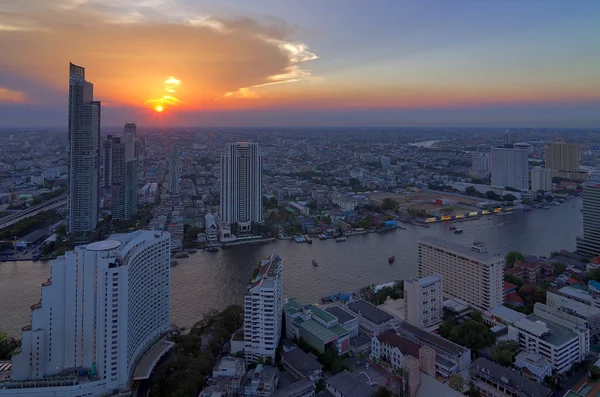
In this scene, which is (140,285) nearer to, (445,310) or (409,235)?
(445,310)

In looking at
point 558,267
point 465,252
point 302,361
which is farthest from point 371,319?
point 558,267

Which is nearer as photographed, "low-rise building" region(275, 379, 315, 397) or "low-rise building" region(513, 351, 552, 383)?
"low-rise building" region(275, 379, 315, 397)

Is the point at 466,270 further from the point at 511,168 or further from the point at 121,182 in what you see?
the point at 511,168

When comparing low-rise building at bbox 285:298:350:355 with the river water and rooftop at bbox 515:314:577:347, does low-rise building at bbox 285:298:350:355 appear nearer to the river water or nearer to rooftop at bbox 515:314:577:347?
the river water

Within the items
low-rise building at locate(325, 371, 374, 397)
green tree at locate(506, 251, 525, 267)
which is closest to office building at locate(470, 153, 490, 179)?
green tree at locate(506, 251, 525, 267)

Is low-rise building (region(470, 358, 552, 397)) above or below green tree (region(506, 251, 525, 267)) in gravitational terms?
below

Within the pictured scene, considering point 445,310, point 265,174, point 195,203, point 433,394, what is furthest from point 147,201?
point 433,394
